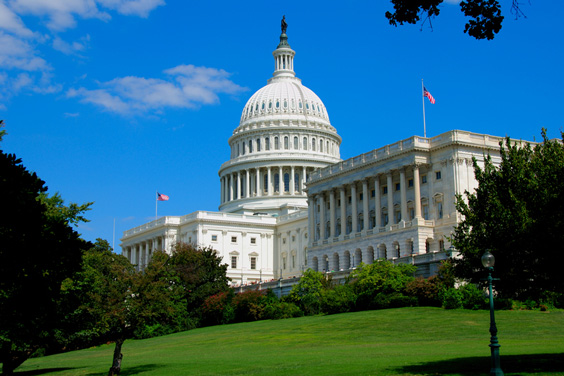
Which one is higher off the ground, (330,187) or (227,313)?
(330,187)

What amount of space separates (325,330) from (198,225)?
78.1 metres

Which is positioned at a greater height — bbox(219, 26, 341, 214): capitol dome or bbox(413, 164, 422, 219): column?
bbox(219, 26, 341, 214): capitol dome

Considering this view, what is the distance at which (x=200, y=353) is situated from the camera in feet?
159

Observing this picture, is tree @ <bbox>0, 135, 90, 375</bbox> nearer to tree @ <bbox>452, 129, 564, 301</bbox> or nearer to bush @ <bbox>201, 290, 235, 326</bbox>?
tree @ <bbox>452, 129, 564, 301</bbox>

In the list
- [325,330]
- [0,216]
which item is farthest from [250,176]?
[0,216]

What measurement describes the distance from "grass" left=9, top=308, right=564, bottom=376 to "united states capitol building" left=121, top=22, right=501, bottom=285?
30.2 feet

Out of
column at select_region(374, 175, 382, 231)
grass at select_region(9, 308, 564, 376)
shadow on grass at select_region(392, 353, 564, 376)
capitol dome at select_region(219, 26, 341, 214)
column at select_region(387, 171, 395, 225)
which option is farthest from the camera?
capitol dome at select_region(219, 26, 341, 214)

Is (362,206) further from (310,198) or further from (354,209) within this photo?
(310,198)

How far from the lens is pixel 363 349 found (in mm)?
40875

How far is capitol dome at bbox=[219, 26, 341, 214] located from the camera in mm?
150750

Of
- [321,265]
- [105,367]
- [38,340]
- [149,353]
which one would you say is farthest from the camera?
[321,265]

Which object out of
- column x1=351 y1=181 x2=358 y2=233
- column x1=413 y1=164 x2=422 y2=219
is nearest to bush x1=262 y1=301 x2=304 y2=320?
column x1=413 y1=164 x2=422 y2=219

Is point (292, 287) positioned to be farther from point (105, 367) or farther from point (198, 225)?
point (198, 225)

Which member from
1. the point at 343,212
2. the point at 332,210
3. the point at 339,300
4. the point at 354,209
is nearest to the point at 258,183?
the point at 332,210
